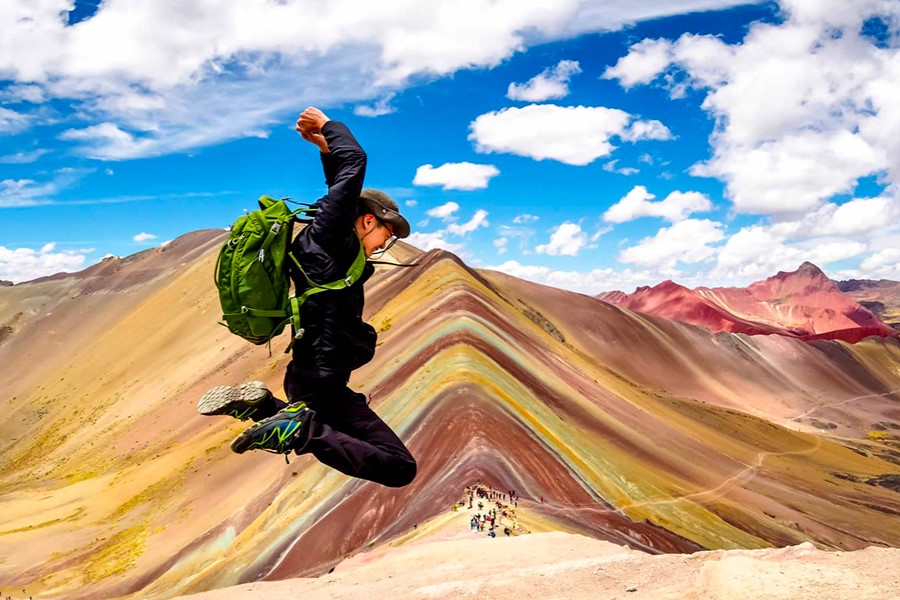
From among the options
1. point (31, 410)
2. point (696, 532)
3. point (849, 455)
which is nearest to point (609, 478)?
point (696, 532)

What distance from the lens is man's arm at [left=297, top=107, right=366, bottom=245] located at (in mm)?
5344

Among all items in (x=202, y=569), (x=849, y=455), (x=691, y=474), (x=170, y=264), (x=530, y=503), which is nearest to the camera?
(x=530, y=503)

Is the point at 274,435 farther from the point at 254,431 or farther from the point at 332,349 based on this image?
the point at 332,349

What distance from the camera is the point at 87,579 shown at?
25.6m

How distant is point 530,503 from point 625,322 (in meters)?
76.7

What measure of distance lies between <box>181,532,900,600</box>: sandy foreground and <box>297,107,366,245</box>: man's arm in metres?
5.20

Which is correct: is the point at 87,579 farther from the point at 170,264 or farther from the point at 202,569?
the point at 170,264

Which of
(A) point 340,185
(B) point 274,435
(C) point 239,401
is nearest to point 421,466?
(C) point 239,401

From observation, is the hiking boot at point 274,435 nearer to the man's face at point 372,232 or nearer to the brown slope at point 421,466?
the man's face at point 372,232

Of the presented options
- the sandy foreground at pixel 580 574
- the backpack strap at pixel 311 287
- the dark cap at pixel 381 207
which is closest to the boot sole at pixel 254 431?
the backpack strap at pixel 311 287

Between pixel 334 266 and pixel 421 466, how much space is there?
13.8 meters

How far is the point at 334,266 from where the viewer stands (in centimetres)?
545

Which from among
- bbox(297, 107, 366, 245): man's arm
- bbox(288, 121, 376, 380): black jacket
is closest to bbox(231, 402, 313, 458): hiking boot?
bbox(288, 121, 376, 380): black jacket

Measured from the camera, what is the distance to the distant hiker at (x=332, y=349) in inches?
211
